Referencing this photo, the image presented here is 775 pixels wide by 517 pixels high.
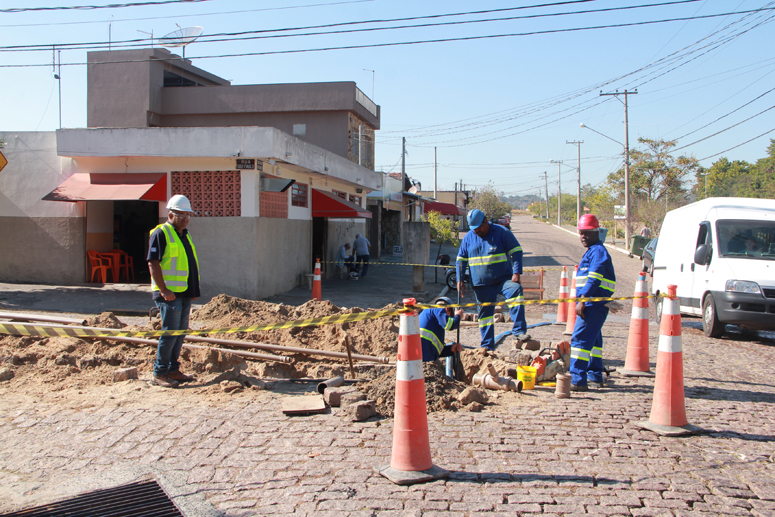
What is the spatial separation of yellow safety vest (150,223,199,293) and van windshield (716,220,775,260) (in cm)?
834

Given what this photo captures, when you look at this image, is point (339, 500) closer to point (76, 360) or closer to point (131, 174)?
point (76, 360)

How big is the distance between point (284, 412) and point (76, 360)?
283 cm

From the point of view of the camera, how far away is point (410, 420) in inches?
140

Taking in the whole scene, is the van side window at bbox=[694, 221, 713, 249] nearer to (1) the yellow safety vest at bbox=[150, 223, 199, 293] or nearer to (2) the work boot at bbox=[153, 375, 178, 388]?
(1) the yellow safety vest at bbox=[150, 223, 199, 293]

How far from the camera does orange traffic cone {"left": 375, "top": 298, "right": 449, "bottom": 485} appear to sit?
3.54m

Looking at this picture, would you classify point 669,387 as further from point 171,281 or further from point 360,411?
point 171,281

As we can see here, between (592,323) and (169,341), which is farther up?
(592,323)

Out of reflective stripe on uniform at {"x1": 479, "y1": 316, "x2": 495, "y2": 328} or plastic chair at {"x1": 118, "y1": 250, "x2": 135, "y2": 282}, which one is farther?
plastic chair at {"x1": 118, "y1": 250, "x2": 135, "y2": 282}

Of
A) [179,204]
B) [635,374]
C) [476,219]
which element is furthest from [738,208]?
[179,204]

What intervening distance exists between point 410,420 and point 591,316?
2.90m

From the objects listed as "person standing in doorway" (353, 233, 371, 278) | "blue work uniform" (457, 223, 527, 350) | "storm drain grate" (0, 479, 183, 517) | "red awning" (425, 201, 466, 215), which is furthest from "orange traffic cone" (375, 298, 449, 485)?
"red awning" (425, 201, 466, 215)

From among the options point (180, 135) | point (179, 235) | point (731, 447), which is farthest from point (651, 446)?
point (180, 135)

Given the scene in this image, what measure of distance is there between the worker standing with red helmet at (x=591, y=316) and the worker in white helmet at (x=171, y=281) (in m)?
3.90

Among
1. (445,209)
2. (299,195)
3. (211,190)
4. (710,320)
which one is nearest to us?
(710,320)
